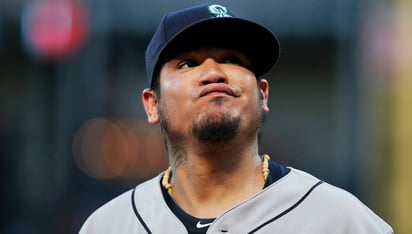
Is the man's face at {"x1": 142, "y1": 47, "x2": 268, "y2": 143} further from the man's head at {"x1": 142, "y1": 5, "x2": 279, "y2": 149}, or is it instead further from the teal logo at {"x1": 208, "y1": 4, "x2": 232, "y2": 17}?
the teal logo at {"x1": 208, "y1": 4, "x2": 232, "y2": 17}

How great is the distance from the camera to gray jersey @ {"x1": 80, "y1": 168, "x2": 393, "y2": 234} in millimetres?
2760

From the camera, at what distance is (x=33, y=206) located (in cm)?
1348

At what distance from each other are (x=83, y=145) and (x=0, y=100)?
1.88m

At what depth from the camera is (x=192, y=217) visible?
2.98 m

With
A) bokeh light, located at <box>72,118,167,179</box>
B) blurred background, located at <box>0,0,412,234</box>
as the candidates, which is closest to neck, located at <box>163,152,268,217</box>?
blurred background, located at <box>0,0,412,234</box>

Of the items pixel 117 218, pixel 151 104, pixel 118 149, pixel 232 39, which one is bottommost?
pixel 118 149

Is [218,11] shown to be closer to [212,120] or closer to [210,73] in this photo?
[210,73]

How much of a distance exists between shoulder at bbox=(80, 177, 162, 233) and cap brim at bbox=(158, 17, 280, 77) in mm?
521

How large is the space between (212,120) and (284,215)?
0.40m

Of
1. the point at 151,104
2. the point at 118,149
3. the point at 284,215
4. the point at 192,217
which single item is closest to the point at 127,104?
the point at 118,149

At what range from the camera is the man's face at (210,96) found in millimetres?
2893

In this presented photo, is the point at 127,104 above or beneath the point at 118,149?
above

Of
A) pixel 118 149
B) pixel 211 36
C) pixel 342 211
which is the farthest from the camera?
pixel 118 149

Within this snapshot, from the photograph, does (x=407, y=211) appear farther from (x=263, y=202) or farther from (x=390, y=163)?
(x=263, y=202)
